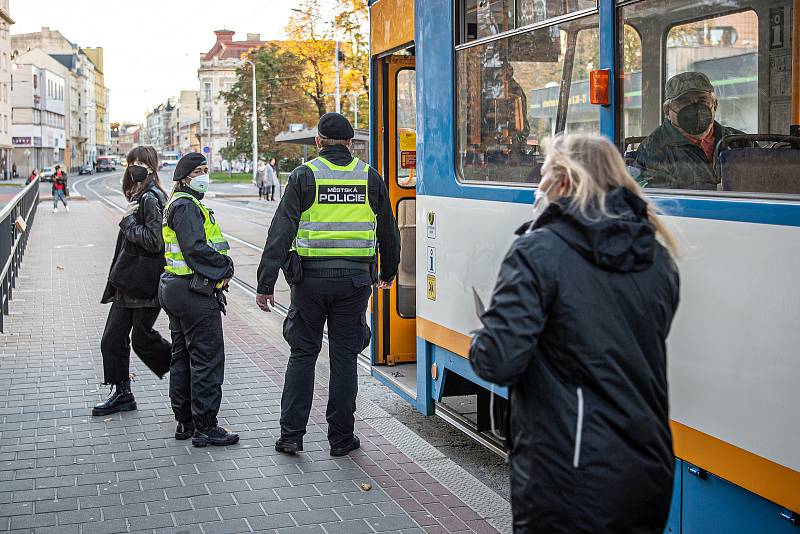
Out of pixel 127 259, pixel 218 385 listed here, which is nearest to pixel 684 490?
pixel 218 385

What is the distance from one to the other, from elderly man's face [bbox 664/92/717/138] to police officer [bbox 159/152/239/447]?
2.98 m

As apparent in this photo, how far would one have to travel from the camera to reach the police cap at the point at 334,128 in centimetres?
564

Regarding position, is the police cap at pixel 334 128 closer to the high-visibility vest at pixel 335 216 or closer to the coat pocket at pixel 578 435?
the high-visibility vest at pixel 335 216

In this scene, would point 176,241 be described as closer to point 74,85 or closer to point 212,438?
point 212,438

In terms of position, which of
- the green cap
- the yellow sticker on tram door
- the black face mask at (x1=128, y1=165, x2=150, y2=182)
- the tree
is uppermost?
the tree

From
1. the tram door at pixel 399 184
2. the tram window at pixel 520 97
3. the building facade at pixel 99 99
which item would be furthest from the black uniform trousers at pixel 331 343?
the building facade at pixel 99 99

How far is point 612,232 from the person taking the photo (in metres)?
2.54

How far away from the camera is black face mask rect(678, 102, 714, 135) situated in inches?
135

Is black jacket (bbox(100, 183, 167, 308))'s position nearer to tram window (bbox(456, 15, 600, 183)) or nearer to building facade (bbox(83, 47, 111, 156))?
tram window (bbox(456, 15, 600, 183))

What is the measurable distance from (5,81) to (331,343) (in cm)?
7794

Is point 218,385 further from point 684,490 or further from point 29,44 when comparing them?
point 29,44

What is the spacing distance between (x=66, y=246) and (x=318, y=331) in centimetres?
1666

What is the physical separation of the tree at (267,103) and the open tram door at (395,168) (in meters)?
49.1

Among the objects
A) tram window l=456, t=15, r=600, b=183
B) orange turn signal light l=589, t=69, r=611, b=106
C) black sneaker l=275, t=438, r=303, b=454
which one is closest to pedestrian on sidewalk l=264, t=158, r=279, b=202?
black sneaker l=275, t=438, r=303, b=454
